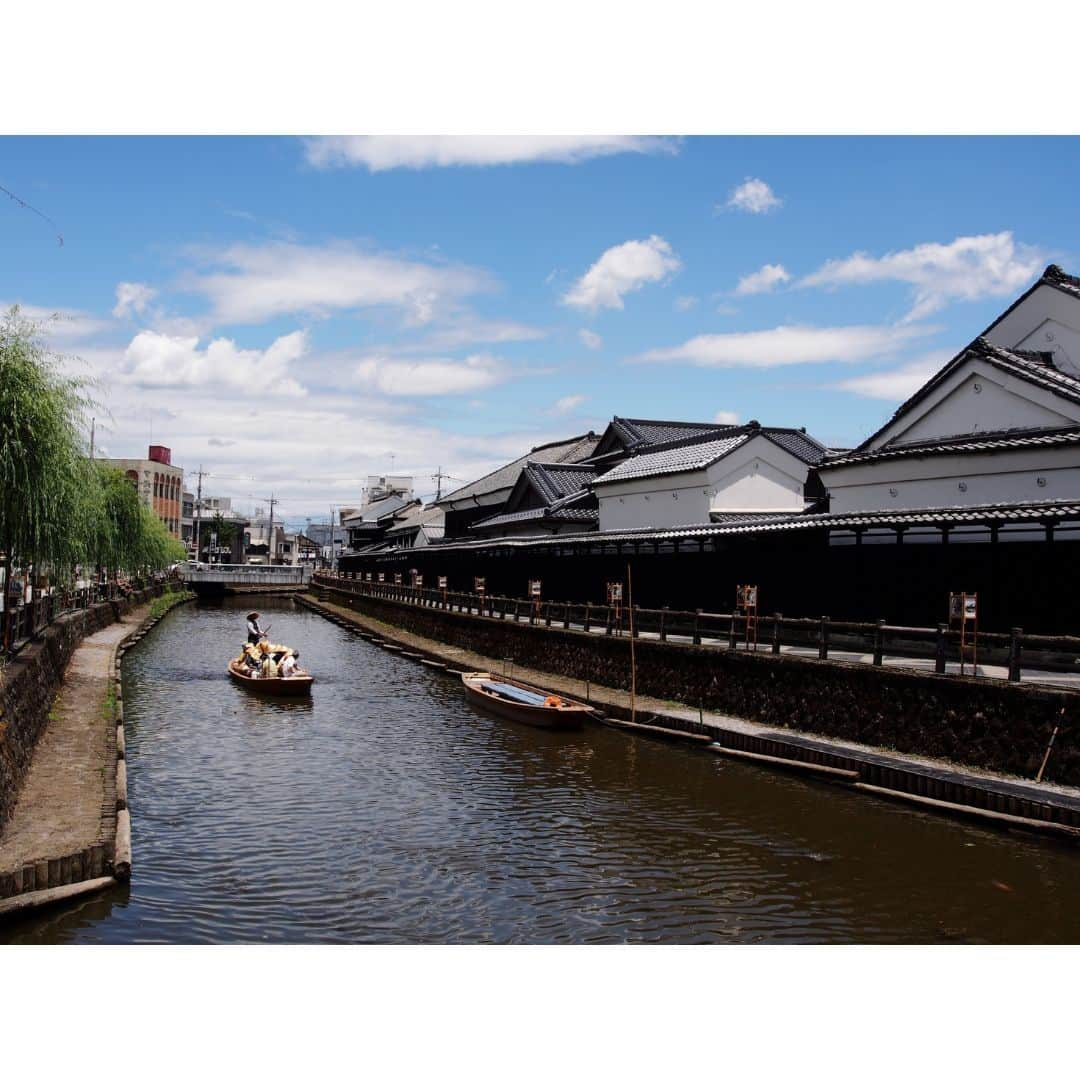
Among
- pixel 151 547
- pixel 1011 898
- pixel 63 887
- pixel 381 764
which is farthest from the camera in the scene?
pixel 151 547

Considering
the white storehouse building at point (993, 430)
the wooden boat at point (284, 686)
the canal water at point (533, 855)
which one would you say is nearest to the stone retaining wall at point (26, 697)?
the canal water at point (533, 855)

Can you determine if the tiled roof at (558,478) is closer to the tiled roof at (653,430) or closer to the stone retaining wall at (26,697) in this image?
the tiled roof at (653,430)

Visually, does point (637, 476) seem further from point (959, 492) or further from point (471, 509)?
point (471, 509)

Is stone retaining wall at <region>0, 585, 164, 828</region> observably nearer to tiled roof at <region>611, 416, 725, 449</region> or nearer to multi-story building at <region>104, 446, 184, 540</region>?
tiled roof at <region>611, 416, 725, 449</region>

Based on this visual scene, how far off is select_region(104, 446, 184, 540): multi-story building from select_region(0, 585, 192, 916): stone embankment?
3738 inches

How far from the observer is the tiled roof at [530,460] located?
63250mm

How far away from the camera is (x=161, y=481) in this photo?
125 m

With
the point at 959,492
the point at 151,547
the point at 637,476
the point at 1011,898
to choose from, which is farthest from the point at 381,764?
the point at 151,547

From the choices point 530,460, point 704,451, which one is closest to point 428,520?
point 530,460

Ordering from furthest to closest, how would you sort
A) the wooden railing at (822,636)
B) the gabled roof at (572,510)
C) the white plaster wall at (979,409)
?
the gabled roof at (572,510) < the white plaster wall at (979,409) < the wooden railing at (822,636)

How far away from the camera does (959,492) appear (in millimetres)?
25547

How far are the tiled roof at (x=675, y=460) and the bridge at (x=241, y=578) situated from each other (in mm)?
65211

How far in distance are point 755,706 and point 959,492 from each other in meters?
8.12

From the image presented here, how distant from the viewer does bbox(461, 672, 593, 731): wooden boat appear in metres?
25.8
